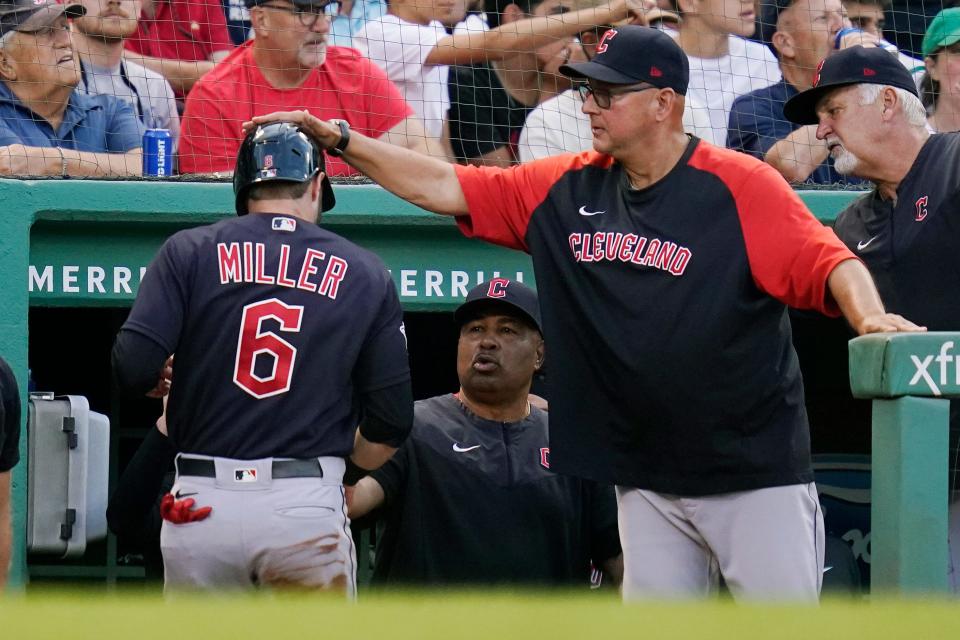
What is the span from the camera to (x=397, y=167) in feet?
13.4

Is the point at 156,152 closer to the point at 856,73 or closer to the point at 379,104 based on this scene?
the point at 379,104

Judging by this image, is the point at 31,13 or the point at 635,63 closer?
the point at 635,63

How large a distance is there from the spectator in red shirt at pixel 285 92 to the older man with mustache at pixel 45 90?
0.29m

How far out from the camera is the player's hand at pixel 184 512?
12.2 ft

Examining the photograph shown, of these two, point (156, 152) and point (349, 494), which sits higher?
point (156, 152)

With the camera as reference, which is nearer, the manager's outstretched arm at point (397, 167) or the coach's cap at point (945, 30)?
the manager's outstretched arm at point (397, 167)

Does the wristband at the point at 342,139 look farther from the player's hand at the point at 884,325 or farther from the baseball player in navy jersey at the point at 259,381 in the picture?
the player's hand at the point at 884,325

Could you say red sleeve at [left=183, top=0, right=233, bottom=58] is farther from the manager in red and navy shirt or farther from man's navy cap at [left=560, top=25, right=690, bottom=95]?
man's navy cap at [left=560, top=25, right=690, bottom=95]

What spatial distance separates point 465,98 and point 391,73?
1.09 ft

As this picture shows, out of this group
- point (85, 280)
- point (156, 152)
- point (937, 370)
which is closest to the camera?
point (937, 370)

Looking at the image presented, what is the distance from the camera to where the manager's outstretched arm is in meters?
4.08

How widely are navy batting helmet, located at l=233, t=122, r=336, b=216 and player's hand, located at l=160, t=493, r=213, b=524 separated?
0.84m

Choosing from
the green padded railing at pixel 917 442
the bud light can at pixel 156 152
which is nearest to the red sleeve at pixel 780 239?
the green padded railing at pixel 917 442

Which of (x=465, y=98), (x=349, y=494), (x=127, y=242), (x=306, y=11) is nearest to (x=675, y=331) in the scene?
(x=349, y=494)
